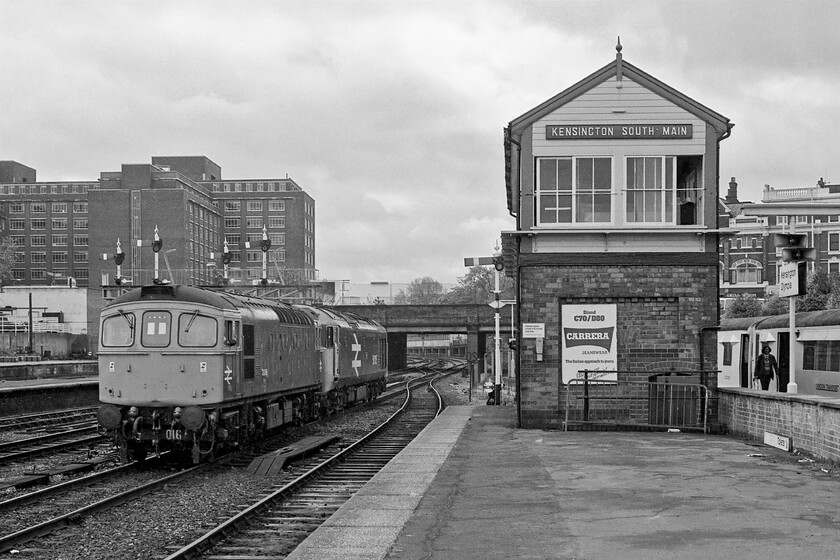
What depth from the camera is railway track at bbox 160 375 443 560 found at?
10.5m

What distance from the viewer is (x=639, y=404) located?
2039 cm

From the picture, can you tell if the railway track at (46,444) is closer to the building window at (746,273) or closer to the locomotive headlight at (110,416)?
the locomotive headlight at (110,416)

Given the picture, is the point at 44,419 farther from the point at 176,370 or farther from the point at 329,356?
the point at 176,370

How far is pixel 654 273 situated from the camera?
67.8 feet

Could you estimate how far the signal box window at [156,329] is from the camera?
17.0 m

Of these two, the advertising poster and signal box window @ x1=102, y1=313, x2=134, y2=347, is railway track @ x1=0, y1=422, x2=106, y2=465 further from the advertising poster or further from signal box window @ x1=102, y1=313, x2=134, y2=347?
the advertising poster

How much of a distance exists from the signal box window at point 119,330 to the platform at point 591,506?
534 cm

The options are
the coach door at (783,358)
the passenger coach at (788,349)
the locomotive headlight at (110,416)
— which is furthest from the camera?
the coach door at (783,358)

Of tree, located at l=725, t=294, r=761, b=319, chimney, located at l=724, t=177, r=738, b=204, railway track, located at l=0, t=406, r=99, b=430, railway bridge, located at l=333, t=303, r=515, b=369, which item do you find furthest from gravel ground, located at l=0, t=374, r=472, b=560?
chimney, located at l=724, t=177, r=738, b=204

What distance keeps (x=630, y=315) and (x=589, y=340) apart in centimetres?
101

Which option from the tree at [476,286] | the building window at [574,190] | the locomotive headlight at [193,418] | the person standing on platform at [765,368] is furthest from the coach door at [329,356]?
the tree at [476,286]

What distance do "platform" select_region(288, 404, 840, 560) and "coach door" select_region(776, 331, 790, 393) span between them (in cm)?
1135

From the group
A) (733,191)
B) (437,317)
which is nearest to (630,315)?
(437,317)

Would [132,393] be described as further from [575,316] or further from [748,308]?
[748,308]
